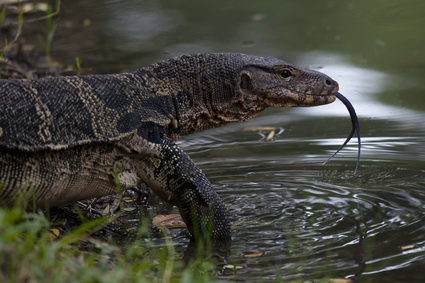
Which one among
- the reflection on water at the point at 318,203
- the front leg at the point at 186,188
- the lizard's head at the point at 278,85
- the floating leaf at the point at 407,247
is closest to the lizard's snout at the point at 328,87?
the lizard's head at the point at 278,85

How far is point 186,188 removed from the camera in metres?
5.77

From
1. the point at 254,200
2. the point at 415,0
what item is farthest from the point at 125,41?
the point at 254,200

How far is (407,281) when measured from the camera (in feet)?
16.5

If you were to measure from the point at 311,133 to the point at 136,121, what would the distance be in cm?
342

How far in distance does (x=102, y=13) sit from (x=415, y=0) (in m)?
5.34

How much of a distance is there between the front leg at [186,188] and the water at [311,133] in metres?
0.23

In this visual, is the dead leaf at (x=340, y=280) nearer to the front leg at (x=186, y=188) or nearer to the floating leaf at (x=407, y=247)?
the floating leaf at (x=407, y=247)

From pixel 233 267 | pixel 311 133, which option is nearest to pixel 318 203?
pixel 233 267

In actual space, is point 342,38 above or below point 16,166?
below

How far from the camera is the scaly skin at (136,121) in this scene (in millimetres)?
5219

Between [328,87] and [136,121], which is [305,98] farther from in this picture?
[136,121]

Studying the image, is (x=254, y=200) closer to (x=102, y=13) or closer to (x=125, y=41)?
(x=125, y=41)

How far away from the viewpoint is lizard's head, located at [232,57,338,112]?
618 cm

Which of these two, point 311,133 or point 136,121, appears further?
point 311,133
